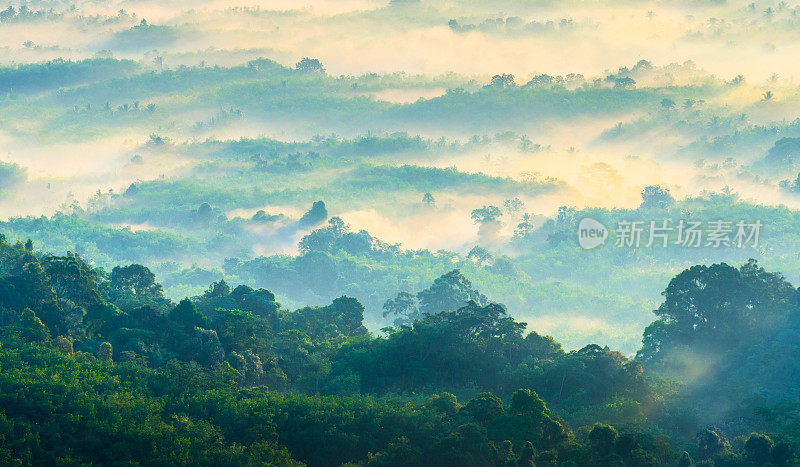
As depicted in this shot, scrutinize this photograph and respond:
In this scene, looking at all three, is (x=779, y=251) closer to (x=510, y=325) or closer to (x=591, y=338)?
(x=591, y=338)

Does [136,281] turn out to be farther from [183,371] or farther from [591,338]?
A: [591,338]

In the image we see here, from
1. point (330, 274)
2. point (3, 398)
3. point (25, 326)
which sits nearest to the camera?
point (3, 398)

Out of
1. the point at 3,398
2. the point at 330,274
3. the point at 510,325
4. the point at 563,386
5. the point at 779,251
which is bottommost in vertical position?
the point at 3,398

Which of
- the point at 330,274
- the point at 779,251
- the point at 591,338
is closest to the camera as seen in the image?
the point at 591,338

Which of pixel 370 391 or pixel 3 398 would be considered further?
pixel 370 391

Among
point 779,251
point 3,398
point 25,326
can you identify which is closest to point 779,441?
point 3,398

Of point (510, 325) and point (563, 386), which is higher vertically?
point (510, 325)

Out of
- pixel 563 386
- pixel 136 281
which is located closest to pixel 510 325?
pixel 563 386

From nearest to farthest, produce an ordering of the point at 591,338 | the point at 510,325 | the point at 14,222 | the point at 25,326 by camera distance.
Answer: the point at 25,326 < the point at 510,325 < the point at 591,338 < the point at 14,222

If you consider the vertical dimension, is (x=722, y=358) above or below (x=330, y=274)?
below
